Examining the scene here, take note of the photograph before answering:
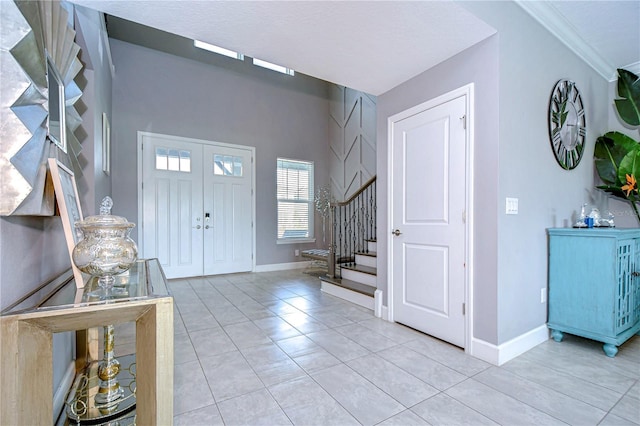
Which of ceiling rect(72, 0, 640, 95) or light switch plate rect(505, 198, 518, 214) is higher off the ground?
ceiling rect(72, 0, 640, 95)

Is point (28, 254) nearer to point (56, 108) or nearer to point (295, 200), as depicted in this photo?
point (56, 108)

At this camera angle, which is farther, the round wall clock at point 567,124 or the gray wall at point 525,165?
the round wall clock at point 567,124

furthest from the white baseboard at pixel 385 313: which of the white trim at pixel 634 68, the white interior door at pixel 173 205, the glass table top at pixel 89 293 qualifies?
the white trim at pixel 634 68

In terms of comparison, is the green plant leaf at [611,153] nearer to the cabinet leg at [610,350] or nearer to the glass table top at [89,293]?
the cabinet leg at [610,350]

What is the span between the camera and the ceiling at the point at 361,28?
1.86 m

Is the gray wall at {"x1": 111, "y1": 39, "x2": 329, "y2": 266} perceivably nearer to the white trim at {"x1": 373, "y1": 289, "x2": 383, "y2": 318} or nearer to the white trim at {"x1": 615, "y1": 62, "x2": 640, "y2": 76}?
the white trim at {"x1": 373, "y1": 289, "x2": 383, "y2": 318}

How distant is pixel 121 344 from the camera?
2424 mm

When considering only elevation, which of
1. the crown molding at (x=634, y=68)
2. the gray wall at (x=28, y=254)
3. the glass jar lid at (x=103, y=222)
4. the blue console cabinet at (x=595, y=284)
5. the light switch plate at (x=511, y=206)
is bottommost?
the blue console cabinet at (x=595, y=284)

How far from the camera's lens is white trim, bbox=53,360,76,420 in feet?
4.89

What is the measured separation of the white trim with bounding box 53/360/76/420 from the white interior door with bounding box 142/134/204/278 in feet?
9.94

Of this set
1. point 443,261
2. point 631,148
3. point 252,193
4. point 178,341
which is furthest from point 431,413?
point 252,193

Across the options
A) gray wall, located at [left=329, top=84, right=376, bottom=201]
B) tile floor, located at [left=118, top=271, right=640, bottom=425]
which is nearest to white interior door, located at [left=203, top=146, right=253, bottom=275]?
gray wall, located at [left=329, top=84, right=376, bottom=201]

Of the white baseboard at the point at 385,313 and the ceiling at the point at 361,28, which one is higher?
the ceiling at the point at 361,28

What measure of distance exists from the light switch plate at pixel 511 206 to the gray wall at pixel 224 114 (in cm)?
443
